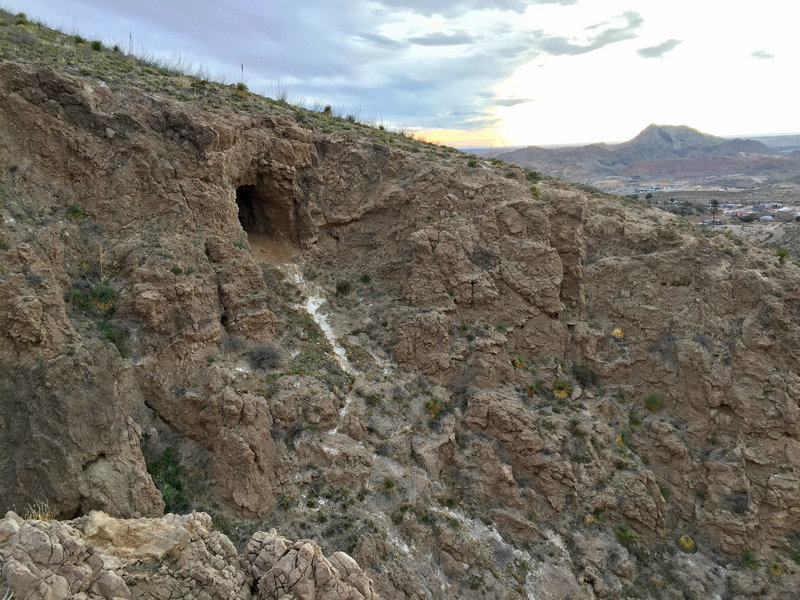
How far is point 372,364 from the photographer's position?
1775cm

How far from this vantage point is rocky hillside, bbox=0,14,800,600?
12.8 meters

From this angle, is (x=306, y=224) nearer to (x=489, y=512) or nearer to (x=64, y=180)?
(x=64, y=180)

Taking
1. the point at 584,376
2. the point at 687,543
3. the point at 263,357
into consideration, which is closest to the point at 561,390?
the point at 584,376

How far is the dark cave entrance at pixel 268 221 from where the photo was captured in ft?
67.7

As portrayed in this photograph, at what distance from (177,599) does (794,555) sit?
56.8ft

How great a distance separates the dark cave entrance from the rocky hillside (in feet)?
0.34

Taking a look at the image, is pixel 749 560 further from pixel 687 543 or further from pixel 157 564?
pixel 157 564

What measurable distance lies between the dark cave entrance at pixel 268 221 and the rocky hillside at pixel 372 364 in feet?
0.34

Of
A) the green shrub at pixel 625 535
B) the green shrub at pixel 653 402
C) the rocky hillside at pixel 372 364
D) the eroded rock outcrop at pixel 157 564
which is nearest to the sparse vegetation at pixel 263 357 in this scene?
the rocky hillside at pixel 372 364

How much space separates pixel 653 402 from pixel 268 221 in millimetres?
16173

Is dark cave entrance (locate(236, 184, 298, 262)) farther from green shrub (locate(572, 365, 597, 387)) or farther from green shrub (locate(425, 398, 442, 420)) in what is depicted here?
green shrub (locate(572, 365, 597, 387))

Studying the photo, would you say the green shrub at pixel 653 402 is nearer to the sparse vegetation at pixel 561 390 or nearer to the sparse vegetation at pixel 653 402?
the sparse vegetation at pixel 653 402

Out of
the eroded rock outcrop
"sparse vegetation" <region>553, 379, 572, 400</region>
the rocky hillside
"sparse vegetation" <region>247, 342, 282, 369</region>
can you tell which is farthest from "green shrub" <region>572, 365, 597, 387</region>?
the eroded rock outcrop

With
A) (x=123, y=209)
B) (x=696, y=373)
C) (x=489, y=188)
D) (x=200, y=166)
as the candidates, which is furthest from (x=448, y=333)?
(x=123, y=209)
